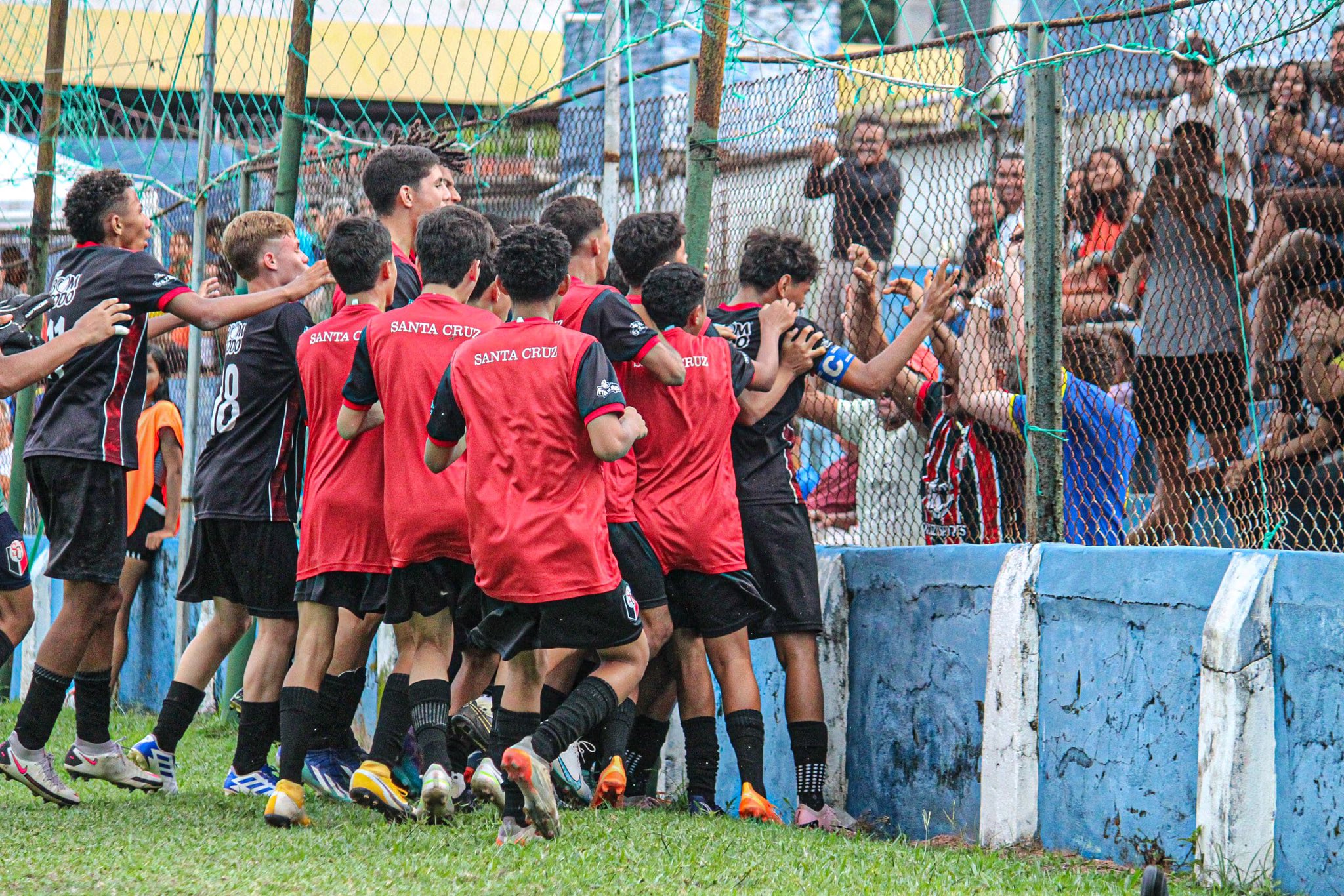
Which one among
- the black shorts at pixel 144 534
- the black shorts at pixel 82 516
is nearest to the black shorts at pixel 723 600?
the black shorts at pixel 82 516

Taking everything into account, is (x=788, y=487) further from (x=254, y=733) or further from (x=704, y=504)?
(x=254, y=733)

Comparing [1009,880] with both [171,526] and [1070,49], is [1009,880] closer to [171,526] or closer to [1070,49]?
[1070,49]

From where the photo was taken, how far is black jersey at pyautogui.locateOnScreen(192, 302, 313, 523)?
5773 mm

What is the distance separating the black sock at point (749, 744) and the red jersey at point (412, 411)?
1.16m

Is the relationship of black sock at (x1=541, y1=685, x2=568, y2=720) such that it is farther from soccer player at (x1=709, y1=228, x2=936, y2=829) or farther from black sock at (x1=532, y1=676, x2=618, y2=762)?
soccer player at (x1=709, y1=228, x2=936, y2=829)

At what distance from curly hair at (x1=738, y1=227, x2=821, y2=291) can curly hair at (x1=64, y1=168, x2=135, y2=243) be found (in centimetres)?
249

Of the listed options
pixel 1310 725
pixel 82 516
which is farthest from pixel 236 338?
pixel 1310 725

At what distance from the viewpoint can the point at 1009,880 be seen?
14.0 ft

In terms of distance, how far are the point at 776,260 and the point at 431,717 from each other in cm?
212

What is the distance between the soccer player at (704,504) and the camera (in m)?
5.39

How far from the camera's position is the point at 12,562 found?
5.95 m

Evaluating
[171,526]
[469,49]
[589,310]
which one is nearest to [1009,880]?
[589,310]

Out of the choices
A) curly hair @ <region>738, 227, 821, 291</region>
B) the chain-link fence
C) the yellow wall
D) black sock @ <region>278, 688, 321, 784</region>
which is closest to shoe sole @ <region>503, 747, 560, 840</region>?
black sock @ <region>278, 688, 321, 784</region>

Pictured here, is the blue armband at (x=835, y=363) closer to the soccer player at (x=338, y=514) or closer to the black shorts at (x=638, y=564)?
the black shorts at (x=638, y=564)
